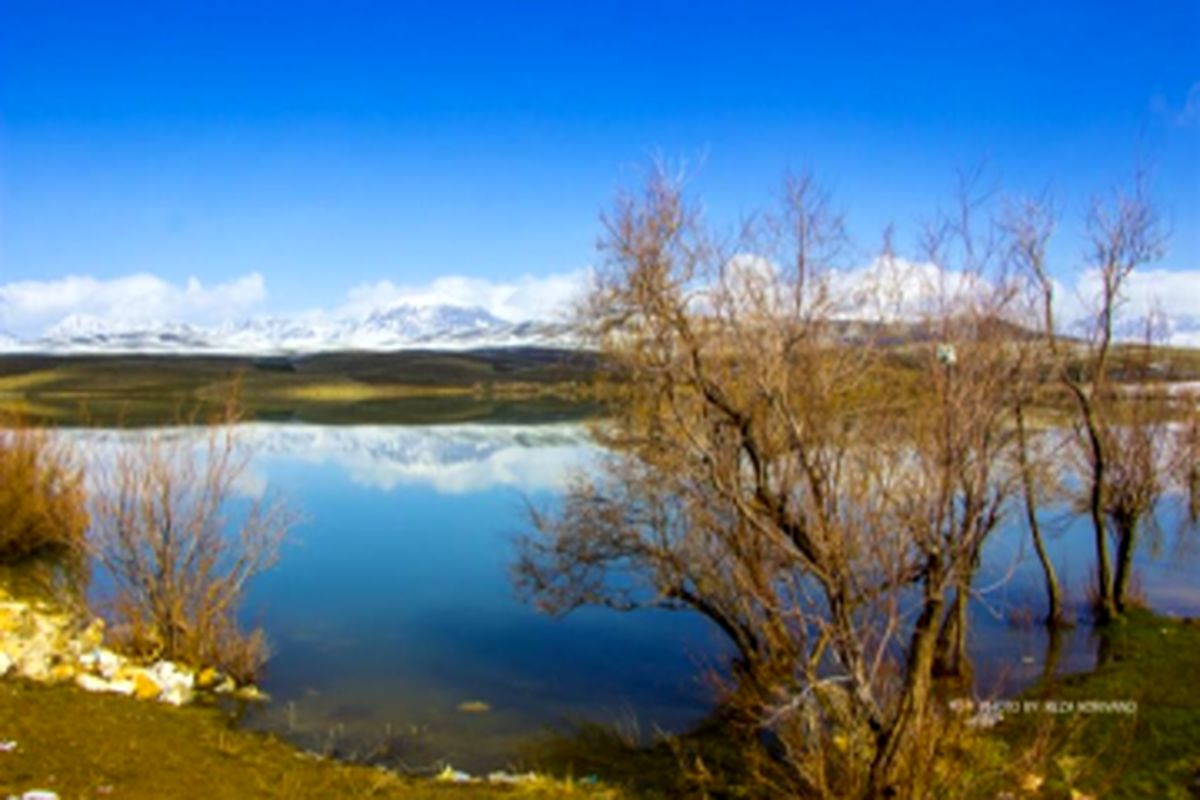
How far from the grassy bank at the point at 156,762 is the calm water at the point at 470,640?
159cm

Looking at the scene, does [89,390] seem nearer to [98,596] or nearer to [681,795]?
[98,596]

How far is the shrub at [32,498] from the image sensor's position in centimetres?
2492

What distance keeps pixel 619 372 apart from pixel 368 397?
92.6m

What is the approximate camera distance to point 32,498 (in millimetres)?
25250

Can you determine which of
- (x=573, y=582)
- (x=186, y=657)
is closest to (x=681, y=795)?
(x=573, y=582)

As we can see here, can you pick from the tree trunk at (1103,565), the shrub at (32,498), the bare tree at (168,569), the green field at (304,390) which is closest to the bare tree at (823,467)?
the tree trunk at (1103,565)

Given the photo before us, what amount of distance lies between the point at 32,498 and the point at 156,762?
17106mm

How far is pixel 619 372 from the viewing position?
1762 cm

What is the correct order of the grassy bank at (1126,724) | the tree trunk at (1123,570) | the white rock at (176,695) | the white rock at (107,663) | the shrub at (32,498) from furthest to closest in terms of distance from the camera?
the shrub at (32,498) < the tree trunk at (1123,570) < the white rock at (107,663) < the white rock at (176,695) < the grassy bank at (1126,724)

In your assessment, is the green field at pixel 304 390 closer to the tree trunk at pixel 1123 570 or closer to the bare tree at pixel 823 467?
the tree trunk at pixel 1123 570

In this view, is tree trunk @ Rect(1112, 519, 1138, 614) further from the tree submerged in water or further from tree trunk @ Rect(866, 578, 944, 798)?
tree trunk @ Rect(866, 578, 944, 798)

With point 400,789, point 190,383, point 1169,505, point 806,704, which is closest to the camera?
point 806,704

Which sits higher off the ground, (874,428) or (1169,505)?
(874,428)

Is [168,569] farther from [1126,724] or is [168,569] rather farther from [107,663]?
[1126,724]
